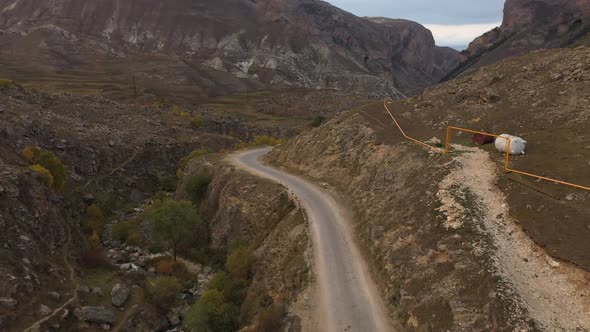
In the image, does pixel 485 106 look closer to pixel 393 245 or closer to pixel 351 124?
pixel 351 124

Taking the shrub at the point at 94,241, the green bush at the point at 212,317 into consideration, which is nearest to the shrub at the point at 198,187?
the shrub at the point at 94,241

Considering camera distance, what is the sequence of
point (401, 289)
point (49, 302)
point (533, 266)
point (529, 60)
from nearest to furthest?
point (533, 266), point (401, 289), point (49, 302), point (529, 60)

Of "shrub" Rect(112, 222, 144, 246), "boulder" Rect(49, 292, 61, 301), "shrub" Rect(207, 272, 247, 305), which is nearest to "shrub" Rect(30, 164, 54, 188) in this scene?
"shrub" Rect(112, 222, 144, 246)

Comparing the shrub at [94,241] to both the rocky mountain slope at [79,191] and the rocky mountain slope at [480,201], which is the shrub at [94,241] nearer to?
the rocky mountain slope at [79,191]

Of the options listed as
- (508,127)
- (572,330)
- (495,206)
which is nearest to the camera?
(572,330)

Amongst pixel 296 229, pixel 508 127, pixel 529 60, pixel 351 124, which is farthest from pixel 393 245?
pixel 529 60
